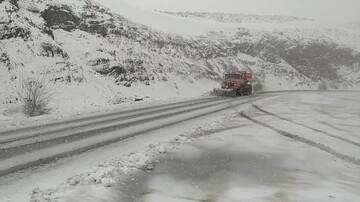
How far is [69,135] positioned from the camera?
11641 mm

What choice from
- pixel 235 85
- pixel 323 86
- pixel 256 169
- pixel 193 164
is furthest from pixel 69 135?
pixel 323 86

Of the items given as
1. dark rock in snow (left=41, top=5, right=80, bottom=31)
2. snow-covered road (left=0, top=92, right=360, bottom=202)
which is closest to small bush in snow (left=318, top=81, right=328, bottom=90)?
dark rock in snow (left=41, top=5, right=80, bottom=31)

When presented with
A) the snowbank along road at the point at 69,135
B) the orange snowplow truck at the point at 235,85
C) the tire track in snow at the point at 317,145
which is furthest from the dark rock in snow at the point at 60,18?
the tire track in snow at the point at 317,145

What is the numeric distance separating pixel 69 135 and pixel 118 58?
18390 mm

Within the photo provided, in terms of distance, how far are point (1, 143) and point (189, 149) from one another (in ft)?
16.2

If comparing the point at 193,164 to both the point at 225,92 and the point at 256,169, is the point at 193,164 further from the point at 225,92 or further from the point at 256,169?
the point at 225,92

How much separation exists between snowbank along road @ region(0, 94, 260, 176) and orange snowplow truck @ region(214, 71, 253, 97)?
1380 cm

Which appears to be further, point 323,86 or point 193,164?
point 323,86

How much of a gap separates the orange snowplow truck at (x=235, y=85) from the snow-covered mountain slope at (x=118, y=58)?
3229mm

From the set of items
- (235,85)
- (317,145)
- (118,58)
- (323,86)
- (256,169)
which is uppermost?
(118,58)

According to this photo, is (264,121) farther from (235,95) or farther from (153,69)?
(153,69)

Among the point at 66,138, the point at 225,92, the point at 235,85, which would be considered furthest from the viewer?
the point at 235,85

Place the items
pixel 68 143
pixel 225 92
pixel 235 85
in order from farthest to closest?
1. pixel 235 85
2. pixel 225 92
3. pixel 68 143

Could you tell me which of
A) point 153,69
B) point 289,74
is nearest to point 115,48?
point 153,69
